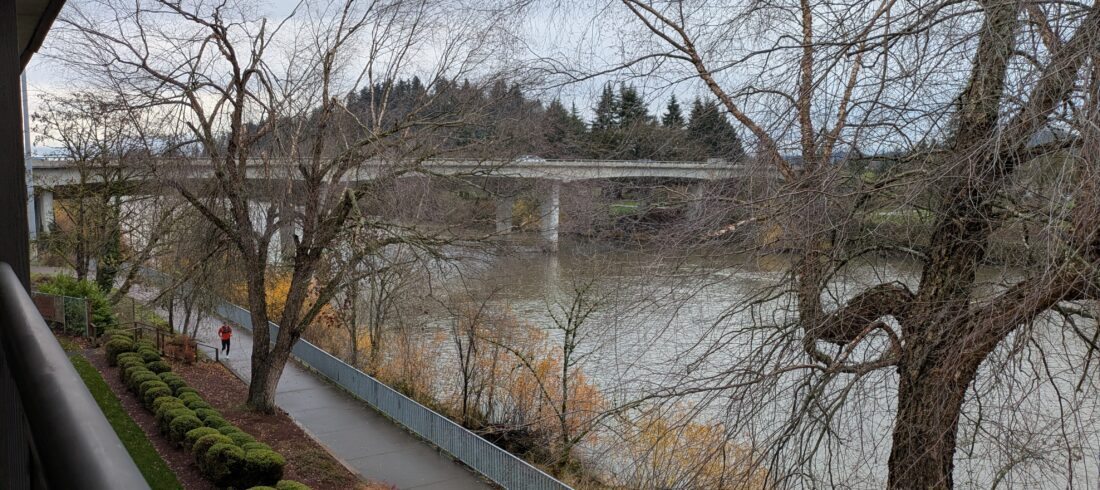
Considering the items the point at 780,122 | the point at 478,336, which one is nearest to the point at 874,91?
the point at 780,122

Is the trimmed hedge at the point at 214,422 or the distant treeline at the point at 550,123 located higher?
the distant treeline at the point at 550,123

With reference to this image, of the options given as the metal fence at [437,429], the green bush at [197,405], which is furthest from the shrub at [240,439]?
the metal fence at [437,429]

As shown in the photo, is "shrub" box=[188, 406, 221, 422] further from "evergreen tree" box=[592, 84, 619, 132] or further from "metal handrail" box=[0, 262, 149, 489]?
"metal handrail" box=[0, 262, 149, 489]

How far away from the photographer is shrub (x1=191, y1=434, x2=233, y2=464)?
484 inches

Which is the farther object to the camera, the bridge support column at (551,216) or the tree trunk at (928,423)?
the bridge support column at (551,216)

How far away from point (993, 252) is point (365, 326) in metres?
21.8

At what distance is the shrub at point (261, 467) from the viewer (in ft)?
38.5

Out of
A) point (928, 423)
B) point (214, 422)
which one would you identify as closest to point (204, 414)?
point (214, 422)

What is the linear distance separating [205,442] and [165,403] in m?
2.55

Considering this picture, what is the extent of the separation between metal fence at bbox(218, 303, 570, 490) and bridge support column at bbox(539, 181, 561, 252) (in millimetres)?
3449

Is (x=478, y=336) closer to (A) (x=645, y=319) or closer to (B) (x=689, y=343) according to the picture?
(B) (x=689, y=343)

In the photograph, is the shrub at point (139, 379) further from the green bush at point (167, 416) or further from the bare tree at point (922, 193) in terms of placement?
the bare tree at point (922, 193)

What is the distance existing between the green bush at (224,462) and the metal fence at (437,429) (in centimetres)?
363

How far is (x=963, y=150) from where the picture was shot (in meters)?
3.56
